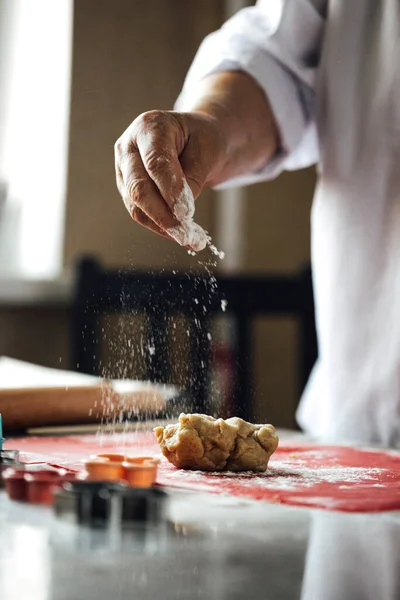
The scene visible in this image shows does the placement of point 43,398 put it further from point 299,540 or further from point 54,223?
point 54,223

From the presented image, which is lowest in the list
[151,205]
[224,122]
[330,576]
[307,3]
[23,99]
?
[330,576]

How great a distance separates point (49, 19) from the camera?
8.75ft

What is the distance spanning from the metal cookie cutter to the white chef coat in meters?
0.71

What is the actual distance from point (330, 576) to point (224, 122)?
73 centimetres

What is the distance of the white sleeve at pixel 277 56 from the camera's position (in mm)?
1178

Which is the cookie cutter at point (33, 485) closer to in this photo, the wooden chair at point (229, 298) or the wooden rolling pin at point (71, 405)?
the wooden rolling pin at point (71, 405)

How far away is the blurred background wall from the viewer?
8.61 ft

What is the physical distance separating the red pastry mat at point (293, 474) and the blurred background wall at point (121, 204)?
1666mm

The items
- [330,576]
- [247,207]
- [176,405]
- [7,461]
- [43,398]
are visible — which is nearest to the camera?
[330,576]

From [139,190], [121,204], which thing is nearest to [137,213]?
[139,190]

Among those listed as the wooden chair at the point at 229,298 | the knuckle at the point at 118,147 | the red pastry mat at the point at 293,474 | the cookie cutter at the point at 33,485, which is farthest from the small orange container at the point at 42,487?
the wooden chair at the point at 229,298

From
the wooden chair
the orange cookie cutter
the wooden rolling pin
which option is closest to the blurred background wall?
the wooden chair

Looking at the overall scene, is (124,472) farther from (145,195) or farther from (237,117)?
(237,117)

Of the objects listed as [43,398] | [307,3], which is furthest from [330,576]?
[307,3]
